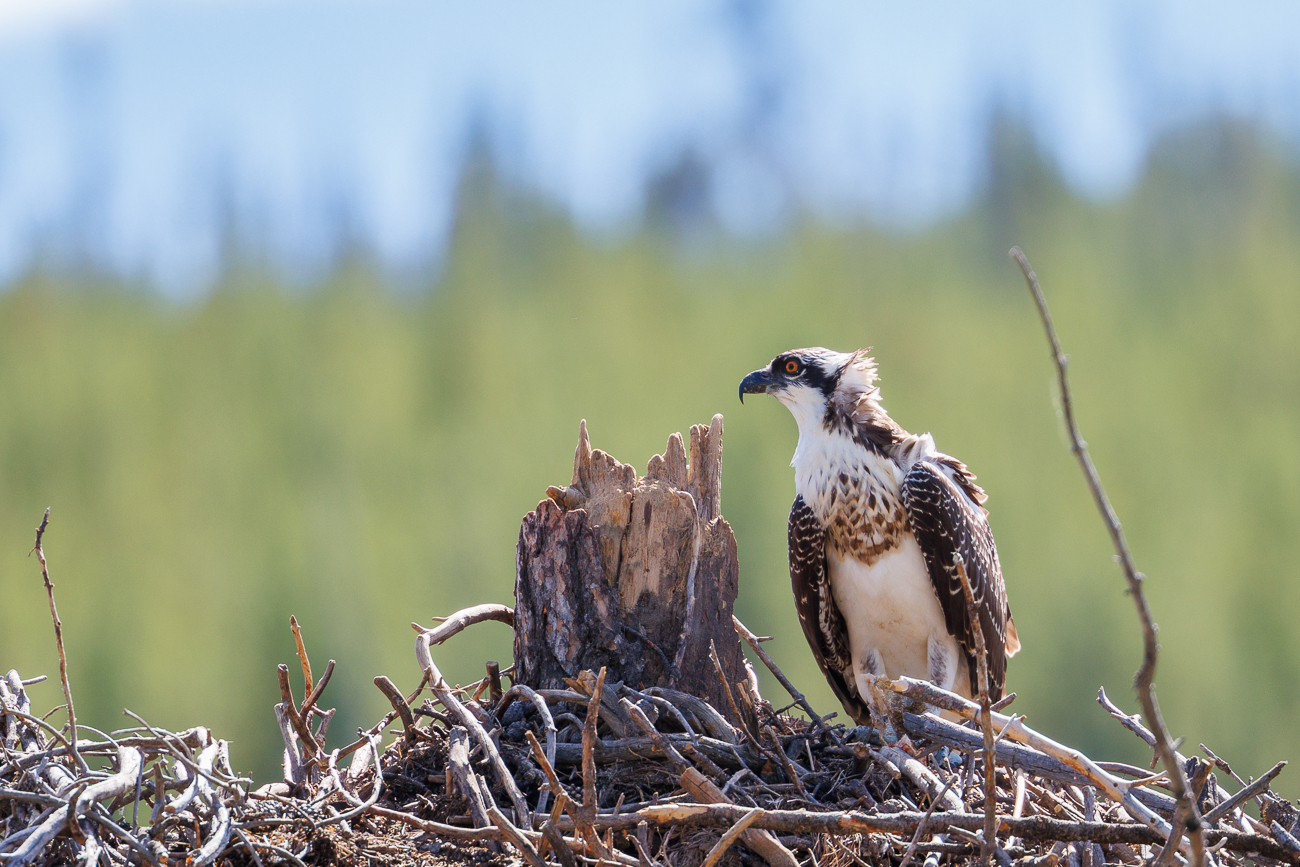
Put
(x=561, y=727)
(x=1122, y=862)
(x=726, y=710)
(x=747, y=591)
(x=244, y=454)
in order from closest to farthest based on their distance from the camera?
(x=1122, y=862) < (x=561, y=727) < (x=726, y=710) < (x=747, y=591) < (x=244, y=454)

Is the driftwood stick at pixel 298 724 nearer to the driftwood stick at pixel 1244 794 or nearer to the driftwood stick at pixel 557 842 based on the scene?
the driftwood stick at pixel 557 842

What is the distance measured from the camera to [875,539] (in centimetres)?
417

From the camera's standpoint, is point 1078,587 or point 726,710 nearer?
point 726,710

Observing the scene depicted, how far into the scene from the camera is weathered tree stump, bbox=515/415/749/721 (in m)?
3.52

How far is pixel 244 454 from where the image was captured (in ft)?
92.1

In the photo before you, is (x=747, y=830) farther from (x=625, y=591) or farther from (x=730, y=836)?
(x=625, y=591)

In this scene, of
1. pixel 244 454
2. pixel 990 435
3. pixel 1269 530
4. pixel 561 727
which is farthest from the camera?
pixel 244 454

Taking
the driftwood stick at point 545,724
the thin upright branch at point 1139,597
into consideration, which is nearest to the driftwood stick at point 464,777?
the driftwood stick at point 545,724

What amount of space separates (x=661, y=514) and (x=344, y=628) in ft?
64.2

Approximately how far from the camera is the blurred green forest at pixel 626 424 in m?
21.0

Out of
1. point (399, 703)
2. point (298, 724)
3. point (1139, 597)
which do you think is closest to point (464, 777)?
point (399, 703)

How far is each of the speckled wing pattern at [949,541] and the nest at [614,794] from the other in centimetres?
87

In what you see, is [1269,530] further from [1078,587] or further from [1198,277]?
[1198,277]

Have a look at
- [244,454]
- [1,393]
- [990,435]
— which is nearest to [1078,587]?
[990,435]
